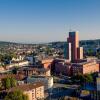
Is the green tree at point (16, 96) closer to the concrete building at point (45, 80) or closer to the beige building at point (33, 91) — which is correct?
the beige building at point (33, 91)

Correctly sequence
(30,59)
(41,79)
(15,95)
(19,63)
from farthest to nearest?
(30,59) → (19,63) → (41,79) → (15,95)

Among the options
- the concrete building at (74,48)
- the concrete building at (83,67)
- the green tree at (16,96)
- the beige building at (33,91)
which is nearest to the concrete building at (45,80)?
the beige building at (33,91)

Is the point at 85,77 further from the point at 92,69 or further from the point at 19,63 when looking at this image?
the point at 19,63

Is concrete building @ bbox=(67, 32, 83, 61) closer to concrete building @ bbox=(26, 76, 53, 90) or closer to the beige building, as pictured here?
concrete building @ bbox=(26, 76, 53, 90)

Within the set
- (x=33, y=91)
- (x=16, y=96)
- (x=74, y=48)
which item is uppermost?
(x=74, y=48)

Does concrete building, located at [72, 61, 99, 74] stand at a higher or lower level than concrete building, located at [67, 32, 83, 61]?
lower

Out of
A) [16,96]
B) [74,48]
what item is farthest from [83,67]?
[16,96]

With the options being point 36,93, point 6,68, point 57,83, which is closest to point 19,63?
point 6,68

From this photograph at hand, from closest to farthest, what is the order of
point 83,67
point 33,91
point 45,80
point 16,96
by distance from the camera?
point 16,96
point 33,91
point 45,80
point 83,67

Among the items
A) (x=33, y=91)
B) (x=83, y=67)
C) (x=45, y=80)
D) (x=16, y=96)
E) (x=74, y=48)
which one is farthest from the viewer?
(x=74, y=48)

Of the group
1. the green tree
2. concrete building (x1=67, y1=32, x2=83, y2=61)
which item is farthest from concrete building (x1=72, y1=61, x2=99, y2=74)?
the green tree

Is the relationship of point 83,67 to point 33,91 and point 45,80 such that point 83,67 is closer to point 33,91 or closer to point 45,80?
point 45,80
